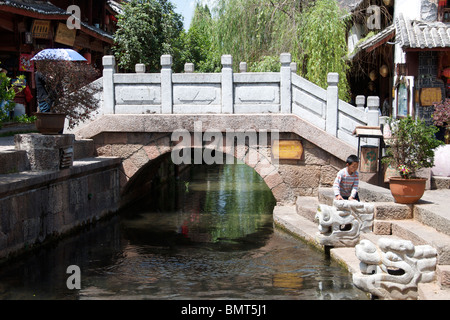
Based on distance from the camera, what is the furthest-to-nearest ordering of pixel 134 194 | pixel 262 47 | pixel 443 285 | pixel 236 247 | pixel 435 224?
1. pixel 262 47
2. pixel 134 194
3. pixel 236 247
4. pixel 435 224
5. pixel 443 285

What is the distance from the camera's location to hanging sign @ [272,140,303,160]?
1038cm

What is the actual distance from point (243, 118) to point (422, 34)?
15.4 ft

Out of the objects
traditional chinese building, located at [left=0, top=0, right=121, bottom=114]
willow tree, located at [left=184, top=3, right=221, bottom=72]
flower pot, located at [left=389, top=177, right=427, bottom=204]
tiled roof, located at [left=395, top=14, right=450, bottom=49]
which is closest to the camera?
flower pot, located at [left=389, top=177, right=427, bottom=204]

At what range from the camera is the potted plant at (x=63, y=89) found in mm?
8742

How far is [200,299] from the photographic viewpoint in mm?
6324

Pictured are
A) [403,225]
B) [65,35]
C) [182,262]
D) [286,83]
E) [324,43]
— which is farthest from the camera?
[65,35]

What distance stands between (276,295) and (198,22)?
16.6 meters

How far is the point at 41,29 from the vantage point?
49.0 feet

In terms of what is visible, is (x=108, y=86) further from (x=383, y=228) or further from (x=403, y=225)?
(x=403, y=225)

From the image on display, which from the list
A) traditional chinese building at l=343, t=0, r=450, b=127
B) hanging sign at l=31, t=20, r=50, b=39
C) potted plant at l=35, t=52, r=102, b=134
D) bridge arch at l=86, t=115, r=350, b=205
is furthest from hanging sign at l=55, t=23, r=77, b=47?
traditional chinese building at l=343, t=0, r=450, b=127

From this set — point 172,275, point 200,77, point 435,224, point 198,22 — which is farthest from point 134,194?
point 198,22

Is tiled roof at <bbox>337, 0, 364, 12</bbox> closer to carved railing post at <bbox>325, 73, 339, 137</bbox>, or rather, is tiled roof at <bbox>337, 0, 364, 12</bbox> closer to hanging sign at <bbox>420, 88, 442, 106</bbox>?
hanging sign at <bbox>420, 88, 442, 106</bbox>

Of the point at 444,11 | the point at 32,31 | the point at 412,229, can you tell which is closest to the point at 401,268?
the point at 412,229
